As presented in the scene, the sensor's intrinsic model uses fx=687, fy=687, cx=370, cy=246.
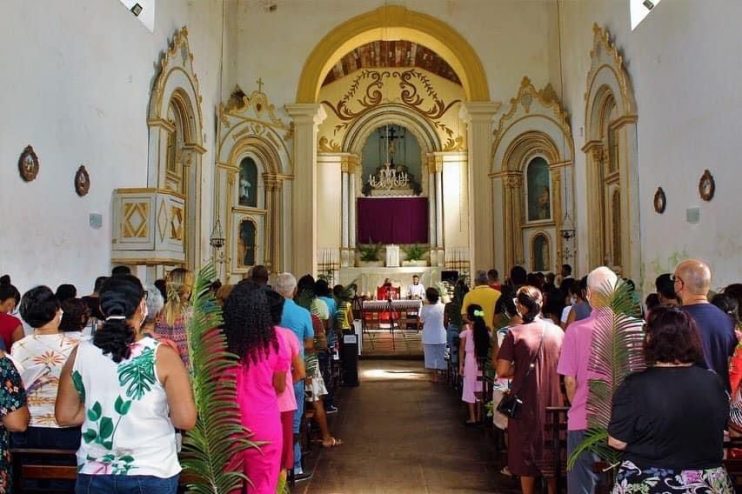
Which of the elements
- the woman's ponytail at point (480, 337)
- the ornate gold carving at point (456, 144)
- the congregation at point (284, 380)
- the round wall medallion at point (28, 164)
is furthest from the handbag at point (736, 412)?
the ornate gold carving at point (456, 144)

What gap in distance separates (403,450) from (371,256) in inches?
563

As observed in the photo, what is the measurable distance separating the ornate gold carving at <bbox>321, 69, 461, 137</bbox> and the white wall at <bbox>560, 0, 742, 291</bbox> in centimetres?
955

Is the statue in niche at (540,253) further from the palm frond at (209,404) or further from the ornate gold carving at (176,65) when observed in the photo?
the palm frond at (209,404)

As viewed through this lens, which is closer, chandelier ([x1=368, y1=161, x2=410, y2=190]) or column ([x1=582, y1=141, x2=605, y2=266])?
column ([x1=582, y1=141, x2=605, y2=266])

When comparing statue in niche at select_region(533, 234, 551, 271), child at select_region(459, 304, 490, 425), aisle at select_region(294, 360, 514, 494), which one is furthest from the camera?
statue in niche at select_region(533, 234, 551, 271)

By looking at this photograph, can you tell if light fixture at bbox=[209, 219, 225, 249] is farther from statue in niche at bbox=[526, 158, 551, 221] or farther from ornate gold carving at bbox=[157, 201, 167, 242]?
statue in niche at bbox=[526, 158, 551, 221]

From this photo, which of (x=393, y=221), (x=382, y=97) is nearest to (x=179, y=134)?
(x=382, y=97)

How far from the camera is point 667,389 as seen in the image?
2.41 meters

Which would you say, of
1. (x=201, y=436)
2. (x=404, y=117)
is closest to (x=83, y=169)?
(x=201, y=436)

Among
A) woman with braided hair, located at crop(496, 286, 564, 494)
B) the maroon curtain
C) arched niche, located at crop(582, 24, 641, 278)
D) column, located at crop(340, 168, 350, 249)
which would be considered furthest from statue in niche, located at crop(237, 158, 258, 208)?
woman with braided hair, located at crop(496, 286, 564, 494)

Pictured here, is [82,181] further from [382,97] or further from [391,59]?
[382,97]

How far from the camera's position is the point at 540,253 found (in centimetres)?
1524

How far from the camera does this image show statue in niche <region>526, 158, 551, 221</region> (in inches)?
596

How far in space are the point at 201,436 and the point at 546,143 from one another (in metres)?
13.0
